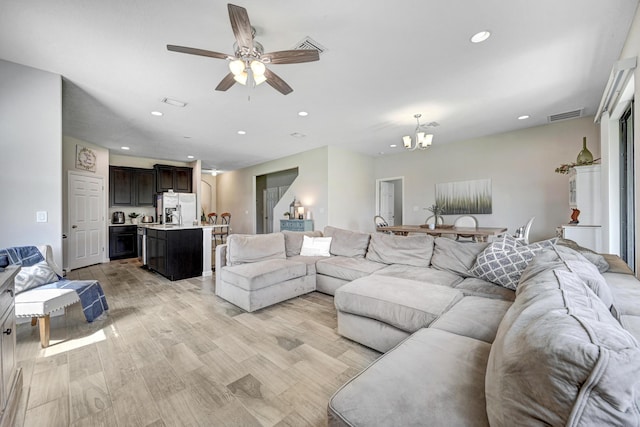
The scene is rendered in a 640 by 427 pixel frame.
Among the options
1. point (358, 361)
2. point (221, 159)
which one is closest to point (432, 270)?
point (358, 361)

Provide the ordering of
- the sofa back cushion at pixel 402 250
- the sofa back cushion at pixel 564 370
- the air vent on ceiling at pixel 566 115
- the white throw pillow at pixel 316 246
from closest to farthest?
the sofa back cushion at pixel 564 370
the sofa back cushion at pixel 402 250
the white throw pillow at pixel 316 246
the air vent on ceiling at pixel 566 115

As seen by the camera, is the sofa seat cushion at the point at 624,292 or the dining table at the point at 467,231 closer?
the sofa seat cushion at the point at 624,292

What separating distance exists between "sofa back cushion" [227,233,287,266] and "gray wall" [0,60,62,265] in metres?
1.89

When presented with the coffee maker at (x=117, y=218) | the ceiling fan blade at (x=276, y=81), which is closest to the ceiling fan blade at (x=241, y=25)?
the ceiling fan blade at (x=276, y=81)

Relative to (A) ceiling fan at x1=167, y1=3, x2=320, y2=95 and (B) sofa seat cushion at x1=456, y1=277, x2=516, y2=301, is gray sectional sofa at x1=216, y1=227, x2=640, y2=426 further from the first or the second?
(A) ceiling fan at x1=167, y1=3, x2=320, y2=95

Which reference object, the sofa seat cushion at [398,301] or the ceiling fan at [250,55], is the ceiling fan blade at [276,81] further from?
the sofa seat cushion at [398,301]

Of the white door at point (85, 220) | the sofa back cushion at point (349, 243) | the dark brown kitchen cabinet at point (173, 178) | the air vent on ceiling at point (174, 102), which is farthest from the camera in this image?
the dark brown kitchen cabinet at point (173, 178)

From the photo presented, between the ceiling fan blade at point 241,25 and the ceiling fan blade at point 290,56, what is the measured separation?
0.16m

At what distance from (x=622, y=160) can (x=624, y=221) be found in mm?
737

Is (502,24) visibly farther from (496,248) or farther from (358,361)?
(358,361)

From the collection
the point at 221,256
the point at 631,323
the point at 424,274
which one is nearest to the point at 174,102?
the point at 221,256

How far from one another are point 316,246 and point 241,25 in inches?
114

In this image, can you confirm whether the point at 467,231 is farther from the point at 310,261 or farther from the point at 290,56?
the point at 290,56

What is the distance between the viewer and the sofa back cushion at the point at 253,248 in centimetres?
345
